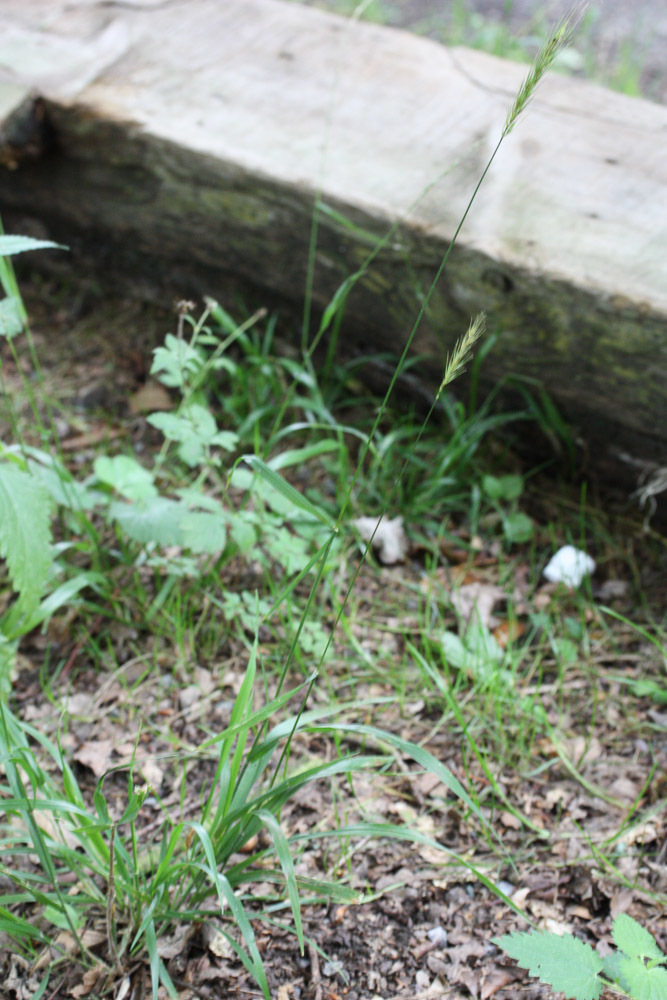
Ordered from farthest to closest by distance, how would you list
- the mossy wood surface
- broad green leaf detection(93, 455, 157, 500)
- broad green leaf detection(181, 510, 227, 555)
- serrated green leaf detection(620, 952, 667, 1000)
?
the mossy wood surface, broad green leaf detection(93, 455, 157, 500), broad green leaf detection(181, 510, 227, 555), serrated green leaf detection(620, 952, 667, 1000)

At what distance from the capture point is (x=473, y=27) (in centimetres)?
379

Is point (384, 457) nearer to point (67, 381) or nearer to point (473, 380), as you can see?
point (473, 380)

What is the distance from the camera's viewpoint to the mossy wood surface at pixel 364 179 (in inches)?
73.2

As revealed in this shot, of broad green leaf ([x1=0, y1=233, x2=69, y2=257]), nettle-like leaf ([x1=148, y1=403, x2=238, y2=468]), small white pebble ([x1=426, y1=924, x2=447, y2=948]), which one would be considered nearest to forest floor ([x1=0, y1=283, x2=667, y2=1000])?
small white pebble ([x1=426, y1=924, x2=447, y2=948])

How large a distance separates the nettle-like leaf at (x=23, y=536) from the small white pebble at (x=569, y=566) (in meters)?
1.23

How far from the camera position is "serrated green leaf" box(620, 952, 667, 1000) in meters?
1.03

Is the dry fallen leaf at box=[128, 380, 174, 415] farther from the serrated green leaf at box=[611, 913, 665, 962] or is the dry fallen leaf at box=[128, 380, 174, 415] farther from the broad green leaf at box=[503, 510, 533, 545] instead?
the serrated green leaf at box=[611, 913, 665, 962]

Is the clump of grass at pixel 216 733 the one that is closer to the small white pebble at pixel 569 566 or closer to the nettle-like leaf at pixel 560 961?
the nettle-like leaf at pixel 560 961

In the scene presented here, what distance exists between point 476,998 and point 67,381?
6.57 feet

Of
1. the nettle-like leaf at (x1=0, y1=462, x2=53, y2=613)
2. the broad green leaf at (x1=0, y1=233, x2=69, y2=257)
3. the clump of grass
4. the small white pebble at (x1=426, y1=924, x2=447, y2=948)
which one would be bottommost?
the small white pebble at (x1=426, y1=924, x2=447, y2=948)

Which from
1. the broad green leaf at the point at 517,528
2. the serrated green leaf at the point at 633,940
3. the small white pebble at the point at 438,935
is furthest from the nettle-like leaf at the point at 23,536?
the broad green leaf at the point at 517,528

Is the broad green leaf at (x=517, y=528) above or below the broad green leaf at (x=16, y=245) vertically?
below

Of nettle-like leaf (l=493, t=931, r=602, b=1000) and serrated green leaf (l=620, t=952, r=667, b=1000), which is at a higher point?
serrated green leaf (l=620, t=952, r=667, b=1000)

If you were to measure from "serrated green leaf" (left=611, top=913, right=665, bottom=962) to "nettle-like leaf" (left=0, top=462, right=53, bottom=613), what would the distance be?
1.02 m
